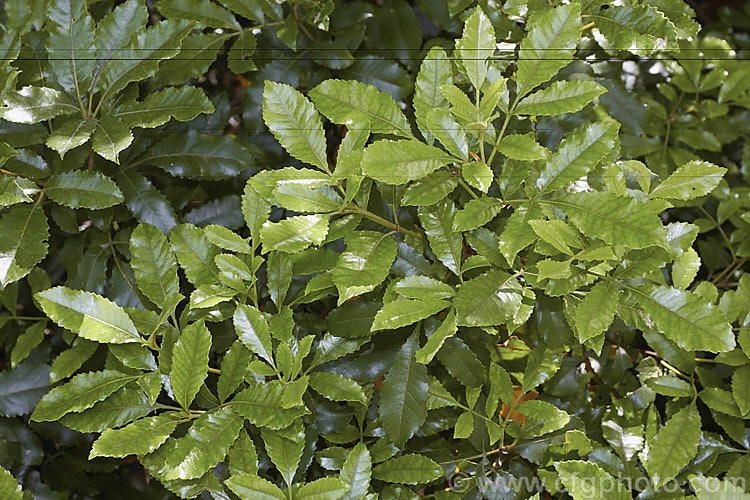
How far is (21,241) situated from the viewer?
826 millimetres

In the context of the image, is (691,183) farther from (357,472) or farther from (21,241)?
(21,241)

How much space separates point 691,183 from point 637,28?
24 cm

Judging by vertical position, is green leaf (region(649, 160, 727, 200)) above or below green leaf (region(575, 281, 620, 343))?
above

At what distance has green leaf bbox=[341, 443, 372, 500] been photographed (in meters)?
0.74

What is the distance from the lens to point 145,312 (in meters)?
0.82

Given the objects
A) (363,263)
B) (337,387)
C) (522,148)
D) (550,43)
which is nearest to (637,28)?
(550,43)

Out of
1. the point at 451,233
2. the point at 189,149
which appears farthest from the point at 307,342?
the point at 189,149

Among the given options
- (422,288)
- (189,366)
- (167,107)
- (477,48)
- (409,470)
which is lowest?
(409,470)

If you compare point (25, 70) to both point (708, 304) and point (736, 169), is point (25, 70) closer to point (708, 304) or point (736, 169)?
point (708, 304)

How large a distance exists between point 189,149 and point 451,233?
46 cm

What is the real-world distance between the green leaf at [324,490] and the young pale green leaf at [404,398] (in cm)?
9

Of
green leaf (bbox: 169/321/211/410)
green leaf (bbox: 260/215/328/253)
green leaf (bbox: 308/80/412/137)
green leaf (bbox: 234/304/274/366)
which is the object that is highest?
green leaf (bbox: 308/80/412/137)

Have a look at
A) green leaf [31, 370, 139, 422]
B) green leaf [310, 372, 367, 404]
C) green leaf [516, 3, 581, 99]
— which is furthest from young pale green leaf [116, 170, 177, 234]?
green leaf [516, 3, 581, 99]

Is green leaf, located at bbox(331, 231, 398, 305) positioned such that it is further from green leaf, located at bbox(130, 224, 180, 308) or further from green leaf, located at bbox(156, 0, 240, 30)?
green leaf, located at bbox(156, 0, 240, 30)
